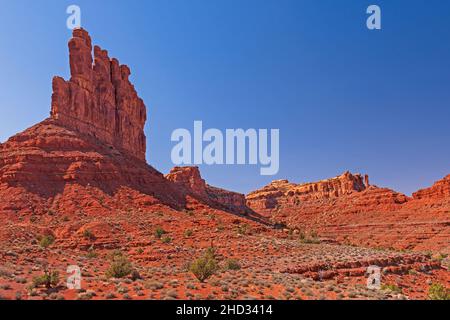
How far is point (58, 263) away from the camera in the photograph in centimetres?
2570

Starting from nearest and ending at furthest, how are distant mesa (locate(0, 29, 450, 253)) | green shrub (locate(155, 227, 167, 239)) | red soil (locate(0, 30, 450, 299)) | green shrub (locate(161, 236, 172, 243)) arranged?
red soil (locate(0, 30, 450, 299)), green shrub (locate(161, 236, 172, 243)), green shrub (locate(155, 227, 167, 239)), distant mesa (locate(0, 29, 450, 253))

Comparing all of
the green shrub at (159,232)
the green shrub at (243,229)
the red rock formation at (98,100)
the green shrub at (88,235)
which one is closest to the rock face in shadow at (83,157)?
the red rock formation at (98,100)

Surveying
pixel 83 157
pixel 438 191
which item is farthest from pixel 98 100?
pixel 438 191

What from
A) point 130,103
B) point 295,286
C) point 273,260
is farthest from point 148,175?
point 295,286

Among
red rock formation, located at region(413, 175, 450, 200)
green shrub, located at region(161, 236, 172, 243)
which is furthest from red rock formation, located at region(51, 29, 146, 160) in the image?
red rock formation, located at region(413, 175, 450, 200)

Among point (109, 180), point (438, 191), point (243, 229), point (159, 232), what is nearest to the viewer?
point (159, 232)

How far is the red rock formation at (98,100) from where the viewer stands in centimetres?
6009

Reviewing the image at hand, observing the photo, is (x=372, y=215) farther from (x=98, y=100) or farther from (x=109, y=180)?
(x=98, y=100)

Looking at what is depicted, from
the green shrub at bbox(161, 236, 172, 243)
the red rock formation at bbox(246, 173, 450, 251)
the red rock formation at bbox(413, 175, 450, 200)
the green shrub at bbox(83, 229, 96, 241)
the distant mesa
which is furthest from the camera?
the red rock formation at bbox(413, 175, 450, 200)

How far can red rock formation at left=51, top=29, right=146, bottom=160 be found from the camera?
60094 millimetres

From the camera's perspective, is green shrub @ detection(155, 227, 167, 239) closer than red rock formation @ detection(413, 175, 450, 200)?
Yes

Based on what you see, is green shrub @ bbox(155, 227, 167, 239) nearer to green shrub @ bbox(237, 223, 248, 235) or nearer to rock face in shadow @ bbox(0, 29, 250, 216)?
green shrub @ bbox(237, 223, 248, 235)

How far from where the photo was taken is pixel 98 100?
220ft
